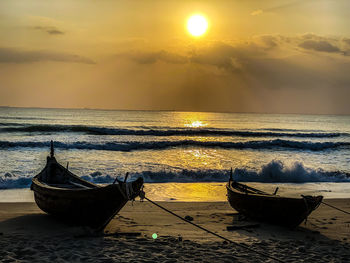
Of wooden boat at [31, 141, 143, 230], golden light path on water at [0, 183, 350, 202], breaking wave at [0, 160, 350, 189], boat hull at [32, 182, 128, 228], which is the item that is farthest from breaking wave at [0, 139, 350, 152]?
boat hull at [32, 182, 128, 228]

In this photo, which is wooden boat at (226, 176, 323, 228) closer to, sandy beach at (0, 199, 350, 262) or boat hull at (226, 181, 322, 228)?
boat hull at (226, 181, 322, 228)

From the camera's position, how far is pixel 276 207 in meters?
8.16

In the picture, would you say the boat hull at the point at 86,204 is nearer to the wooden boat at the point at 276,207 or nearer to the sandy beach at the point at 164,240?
the sandy beach at the point at 164,240

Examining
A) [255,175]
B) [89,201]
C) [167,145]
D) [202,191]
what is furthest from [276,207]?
[167,145]

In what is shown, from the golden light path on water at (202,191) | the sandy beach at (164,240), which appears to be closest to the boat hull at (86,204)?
the sandy beach at (164,240)

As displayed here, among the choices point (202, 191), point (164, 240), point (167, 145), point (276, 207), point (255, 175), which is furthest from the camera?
point (167, 145)

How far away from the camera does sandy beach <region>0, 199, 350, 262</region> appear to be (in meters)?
6.21

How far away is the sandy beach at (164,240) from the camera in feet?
20.4

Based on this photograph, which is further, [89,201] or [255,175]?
[255,175]

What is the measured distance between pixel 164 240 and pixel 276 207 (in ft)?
8.44

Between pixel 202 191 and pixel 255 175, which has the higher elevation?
pixel 255 175

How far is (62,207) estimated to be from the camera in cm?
764

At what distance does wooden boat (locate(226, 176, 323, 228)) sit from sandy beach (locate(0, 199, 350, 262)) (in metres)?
0.20

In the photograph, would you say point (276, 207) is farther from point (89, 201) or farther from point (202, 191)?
point (202, 191)
